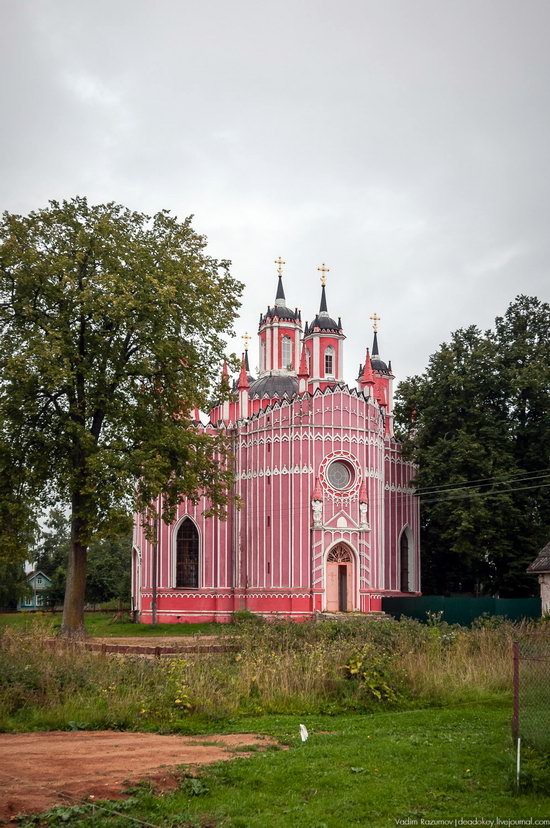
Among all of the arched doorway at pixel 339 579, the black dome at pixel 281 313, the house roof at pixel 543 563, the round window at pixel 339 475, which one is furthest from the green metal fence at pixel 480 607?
the black dome at pixel 281 313

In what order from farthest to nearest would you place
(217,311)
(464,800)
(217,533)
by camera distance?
(217,533) < (217,311) < (464,800)

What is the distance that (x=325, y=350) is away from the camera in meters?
51.4

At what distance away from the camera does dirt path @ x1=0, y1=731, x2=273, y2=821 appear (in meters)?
11.0

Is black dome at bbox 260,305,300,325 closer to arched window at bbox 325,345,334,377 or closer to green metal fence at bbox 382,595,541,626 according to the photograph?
arched window at bbox 325,345,334,377

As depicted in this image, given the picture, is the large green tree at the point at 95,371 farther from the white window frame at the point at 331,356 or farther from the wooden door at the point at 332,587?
the white window frame at the point at 331,356

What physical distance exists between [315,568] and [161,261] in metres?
17.4

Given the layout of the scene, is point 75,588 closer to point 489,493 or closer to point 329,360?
point 489,493

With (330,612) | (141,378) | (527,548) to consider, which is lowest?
(330,612)

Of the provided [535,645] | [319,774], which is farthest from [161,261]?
[319,774]

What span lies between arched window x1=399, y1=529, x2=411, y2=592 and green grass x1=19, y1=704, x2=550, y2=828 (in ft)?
112

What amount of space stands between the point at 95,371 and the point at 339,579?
18407mm

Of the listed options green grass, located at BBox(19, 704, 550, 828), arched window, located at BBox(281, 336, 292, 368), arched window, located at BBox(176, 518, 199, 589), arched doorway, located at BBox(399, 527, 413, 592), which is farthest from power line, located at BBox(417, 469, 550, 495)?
green grass, located at BBox(19, 704, 550, 828)

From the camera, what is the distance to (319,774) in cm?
1202

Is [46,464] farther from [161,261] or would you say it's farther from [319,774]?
[319,774]
